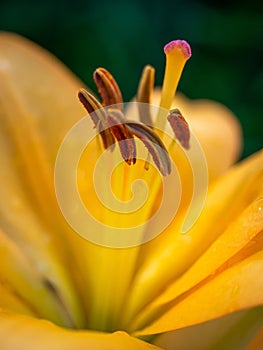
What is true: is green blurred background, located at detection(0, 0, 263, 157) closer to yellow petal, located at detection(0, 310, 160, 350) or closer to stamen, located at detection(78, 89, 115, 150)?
stamen, located at detection(78, 89, 115, 150)

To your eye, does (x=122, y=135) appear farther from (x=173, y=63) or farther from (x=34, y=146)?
(x=34, y=146)

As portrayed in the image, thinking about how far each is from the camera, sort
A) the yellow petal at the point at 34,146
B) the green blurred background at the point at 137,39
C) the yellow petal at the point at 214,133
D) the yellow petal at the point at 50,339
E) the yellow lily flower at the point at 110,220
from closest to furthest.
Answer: the yellow petal at the point at 50,339, the yellow lily flower at the point at 110,220, the yellow petal at the point at 34,146, the yellow petal at the point at 214,133, the green blurred background at the point at 137,39

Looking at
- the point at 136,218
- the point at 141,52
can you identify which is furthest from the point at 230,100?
the point at 136,218

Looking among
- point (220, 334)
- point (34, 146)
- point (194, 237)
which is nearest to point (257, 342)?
point (220, 334)

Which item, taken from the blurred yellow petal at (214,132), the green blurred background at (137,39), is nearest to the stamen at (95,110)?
the blurred yellow petal at (214,132)

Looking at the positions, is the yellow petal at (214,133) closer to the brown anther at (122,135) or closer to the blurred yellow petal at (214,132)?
the blurred yellow petal at (214,132)

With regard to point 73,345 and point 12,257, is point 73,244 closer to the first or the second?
point 12,257
